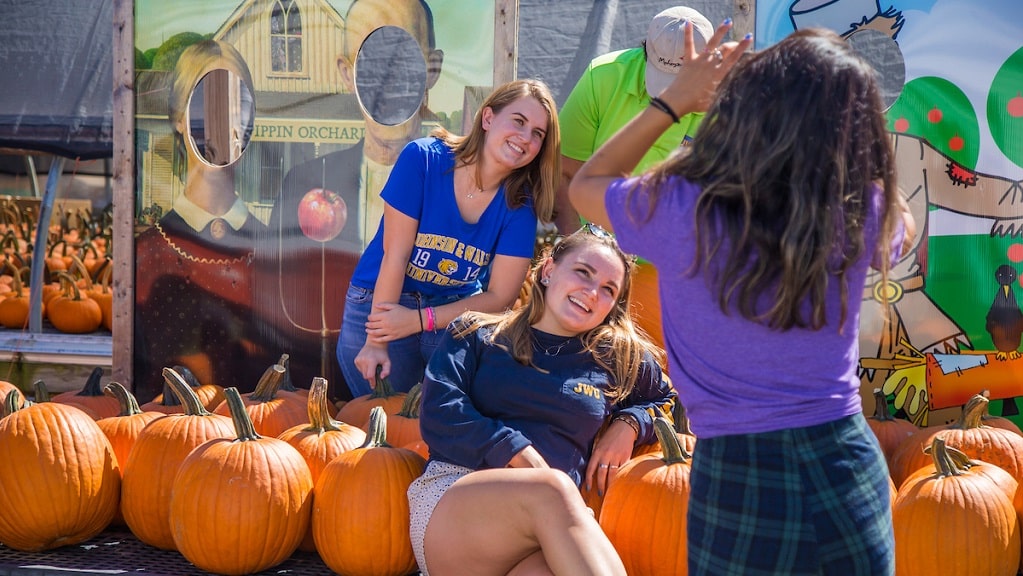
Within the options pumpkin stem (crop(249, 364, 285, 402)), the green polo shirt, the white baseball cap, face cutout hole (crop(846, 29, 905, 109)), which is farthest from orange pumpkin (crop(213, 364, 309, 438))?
face cutout hole (crop(846, 29, 905, 109))

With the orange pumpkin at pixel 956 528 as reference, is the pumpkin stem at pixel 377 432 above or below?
above

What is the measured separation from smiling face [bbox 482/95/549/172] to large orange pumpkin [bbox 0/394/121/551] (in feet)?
5.19

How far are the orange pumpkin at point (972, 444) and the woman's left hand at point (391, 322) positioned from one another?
5.46ft

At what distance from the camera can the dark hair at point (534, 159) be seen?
3326mm

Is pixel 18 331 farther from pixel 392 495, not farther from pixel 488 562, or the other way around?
pixel 488 562

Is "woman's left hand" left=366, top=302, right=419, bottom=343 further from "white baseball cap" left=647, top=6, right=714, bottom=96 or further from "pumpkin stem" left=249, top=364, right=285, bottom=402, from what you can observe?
"white baseball cap" left=647, top=6, right=714, bottom=96

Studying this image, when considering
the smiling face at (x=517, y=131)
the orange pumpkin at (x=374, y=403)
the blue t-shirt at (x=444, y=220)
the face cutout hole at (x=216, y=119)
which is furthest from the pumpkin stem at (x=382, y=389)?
the face cutout hole at (x=216, y=119)

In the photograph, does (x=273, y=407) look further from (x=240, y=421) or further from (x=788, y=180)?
(x=788, y=180)

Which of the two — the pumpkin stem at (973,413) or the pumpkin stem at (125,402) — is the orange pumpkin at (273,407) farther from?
the pumpkin stem at (973,413)

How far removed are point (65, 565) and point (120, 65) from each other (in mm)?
2150

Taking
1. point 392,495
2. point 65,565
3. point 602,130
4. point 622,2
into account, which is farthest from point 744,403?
point 622,2

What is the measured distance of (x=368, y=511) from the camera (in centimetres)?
290

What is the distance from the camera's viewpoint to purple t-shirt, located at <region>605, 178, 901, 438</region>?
67.6 inches

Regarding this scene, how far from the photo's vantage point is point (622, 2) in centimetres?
475
